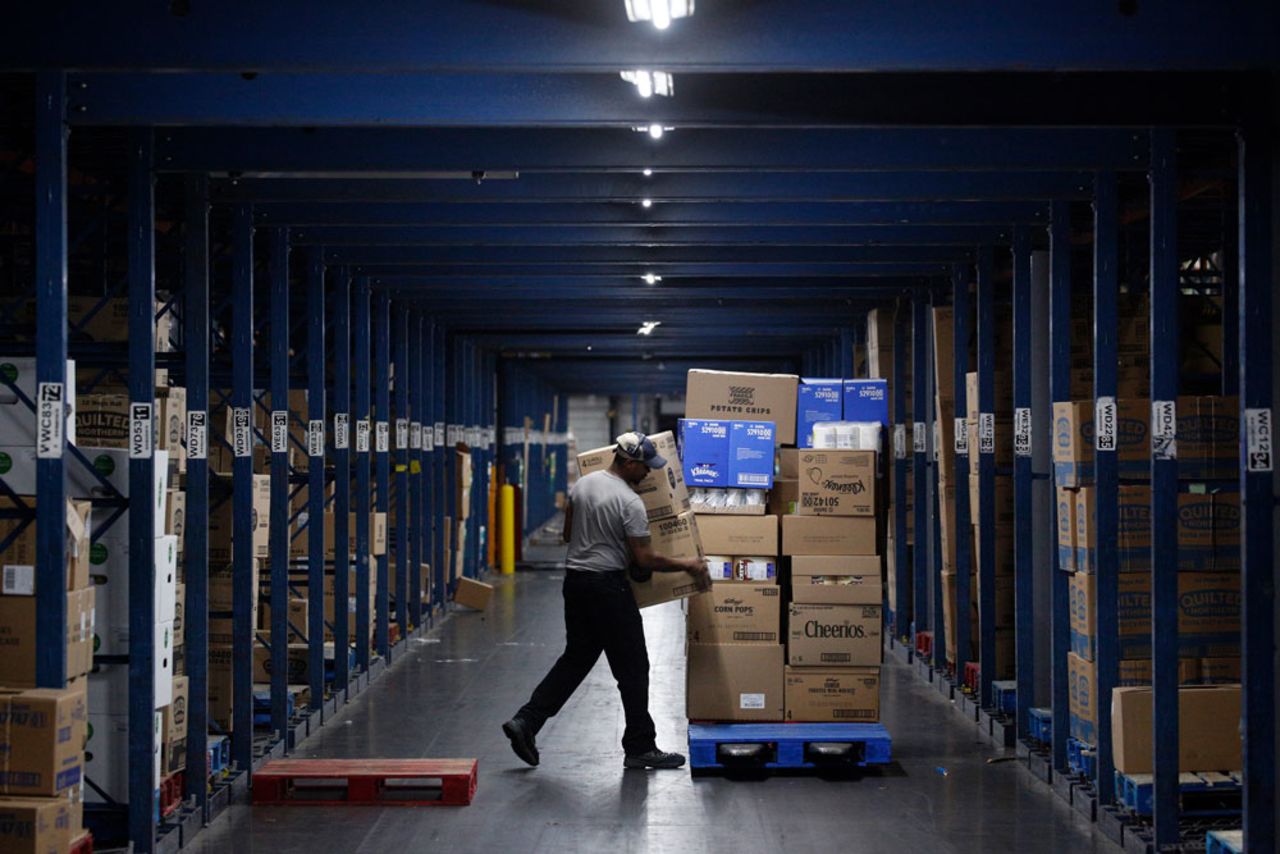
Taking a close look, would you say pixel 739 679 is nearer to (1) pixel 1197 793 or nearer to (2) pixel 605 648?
(2) pixel 605 648

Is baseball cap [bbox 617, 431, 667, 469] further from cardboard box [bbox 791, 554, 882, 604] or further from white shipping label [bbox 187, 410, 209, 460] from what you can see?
white shipping label [bbox 187, 410, 209, 460]

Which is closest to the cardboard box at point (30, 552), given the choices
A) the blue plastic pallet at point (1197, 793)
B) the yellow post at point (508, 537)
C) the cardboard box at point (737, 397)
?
the cardboard box at point (737, 397)

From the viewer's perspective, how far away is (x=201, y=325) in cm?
822

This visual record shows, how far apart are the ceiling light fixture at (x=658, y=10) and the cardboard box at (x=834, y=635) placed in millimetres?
5028

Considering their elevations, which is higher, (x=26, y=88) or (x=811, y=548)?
(x=26, y=88)

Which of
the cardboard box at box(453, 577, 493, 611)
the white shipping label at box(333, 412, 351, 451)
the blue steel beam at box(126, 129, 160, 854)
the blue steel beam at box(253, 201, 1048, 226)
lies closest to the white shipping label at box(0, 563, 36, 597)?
the blue steel beam at box(126, 129, 160, 854)

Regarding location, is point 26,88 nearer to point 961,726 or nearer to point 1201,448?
point 1201,448

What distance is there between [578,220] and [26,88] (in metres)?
3.64

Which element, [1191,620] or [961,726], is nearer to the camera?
[1191,620]

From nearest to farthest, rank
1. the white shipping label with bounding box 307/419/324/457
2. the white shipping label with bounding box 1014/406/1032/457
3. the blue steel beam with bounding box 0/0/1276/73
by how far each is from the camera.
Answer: the blue steel beam with bounding box 0/0/1276/73 < the white shipping label with bounding box 1014/406/1032/457 < the white shipping label with bounding box 307/419/324/457

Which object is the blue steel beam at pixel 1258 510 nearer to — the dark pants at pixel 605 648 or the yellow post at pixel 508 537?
the dark pants at pixel 605 648

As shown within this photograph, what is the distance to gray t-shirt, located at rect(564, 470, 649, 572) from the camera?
9.35 metres

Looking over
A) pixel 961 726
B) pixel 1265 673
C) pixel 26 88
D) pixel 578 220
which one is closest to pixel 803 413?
pixel 578 220

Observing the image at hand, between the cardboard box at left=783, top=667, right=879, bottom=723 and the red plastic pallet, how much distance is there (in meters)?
2.11
